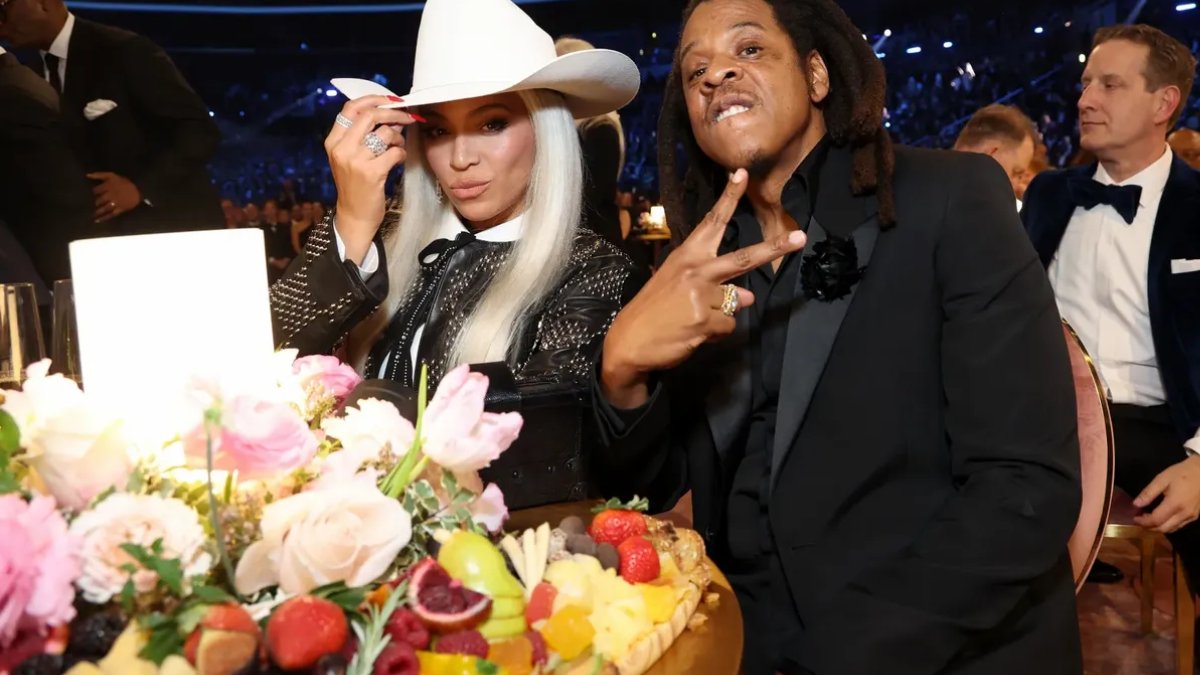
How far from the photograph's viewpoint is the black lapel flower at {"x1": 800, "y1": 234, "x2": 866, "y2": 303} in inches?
62.2

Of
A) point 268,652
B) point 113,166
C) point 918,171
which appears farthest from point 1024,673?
point 113,166

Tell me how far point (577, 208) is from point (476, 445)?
120cm

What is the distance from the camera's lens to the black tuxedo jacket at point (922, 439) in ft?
4.80

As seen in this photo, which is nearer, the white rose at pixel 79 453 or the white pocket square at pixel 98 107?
the white rose at pixel 79 453

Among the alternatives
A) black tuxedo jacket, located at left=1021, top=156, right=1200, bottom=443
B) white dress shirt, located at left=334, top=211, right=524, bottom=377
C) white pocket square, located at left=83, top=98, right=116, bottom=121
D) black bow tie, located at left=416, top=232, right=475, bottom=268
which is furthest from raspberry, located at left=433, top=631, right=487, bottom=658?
white pocket square, located at left=83, top=98, right=116, bottom=121

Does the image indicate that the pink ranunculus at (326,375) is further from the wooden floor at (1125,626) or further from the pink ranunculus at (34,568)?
Result: the wooden floor at (1125,626)

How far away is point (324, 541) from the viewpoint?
0.88 m

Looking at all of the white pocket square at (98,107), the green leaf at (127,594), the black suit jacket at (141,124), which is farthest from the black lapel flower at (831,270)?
the white pocket square at (98,107)

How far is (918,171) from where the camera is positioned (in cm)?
163

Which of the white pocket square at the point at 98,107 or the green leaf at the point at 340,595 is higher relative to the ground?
the white pocket square at the point at 98,107

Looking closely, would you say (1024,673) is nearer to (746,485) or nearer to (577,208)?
(746,485)

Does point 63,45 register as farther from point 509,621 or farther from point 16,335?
point 509,621

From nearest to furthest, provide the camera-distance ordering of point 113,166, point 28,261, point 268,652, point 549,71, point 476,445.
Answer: point 268,652 → point 476,445 → point 549,71 → point 28,261 → point 113,166

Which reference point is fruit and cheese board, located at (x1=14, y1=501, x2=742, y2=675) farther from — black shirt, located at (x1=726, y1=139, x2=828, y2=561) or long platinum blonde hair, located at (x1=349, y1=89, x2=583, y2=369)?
long platinum blonde hair, located at (x1=349, y1=89, x2=583, y2=369)
